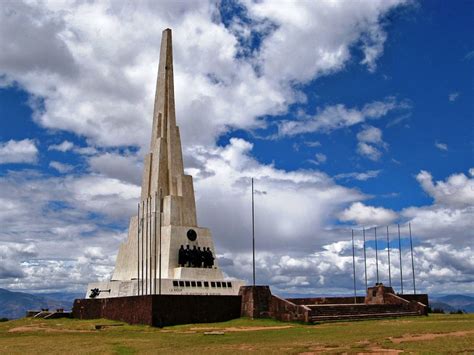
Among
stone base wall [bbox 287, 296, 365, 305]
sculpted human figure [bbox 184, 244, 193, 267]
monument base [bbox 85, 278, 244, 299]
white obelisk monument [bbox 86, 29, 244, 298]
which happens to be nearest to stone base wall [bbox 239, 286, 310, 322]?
stone base wall [bbox 287, 296, 365, 305]

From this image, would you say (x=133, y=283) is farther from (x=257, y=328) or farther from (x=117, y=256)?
(x=257, y=328)

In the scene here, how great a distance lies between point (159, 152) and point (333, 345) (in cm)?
2847

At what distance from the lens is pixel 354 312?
3447cm

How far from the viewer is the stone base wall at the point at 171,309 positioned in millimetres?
31891

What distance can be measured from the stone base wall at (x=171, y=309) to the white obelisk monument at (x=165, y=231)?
2899 millimetres

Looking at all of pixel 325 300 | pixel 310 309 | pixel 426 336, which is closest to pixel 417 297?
pixel 325 300

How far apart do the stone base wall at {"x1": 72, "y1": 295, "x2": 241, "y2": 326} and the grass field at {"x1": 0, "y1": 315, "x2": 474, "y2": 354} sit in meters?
1.17

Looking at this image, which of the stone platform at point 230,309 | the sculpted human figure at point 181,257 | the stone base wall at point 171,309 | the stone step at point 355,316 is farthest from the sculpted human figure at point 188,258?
the stone step at point 355,316

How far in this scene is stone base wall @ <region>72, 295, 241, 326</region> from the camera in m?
31.9

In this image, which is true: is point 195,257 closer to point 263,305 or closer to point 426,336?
point 263,305

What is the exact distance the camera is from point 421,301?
42000mm

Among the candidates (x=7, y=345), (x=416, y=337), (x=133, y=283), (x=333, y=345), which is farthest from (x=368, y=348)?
(x=133, y=283)

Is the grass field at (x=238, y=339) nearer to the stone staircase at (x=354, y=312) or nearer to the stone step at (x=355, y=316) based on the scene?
the stone step at (x=355, y=316)

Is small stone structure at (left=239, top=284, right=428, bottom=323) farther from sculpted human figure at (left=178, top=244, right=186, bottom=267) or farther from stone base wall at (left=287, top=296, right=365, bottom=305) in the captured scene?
sculpted human figure at (left=178, top=244, right=186, bottom=267)
